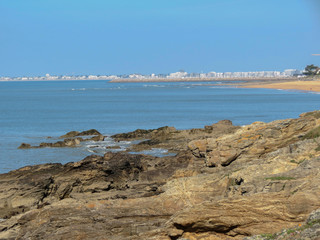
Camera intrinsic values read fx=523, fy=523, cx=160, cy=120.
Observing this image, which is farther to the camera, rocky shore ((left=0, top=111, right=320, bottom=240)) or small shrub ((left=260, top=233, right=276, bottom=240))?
rocky shore ((left=0, top=111, right=320, bottom=240))

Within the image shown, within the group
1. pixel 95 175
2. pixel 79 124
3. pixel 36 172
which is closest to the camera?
pixel 95 175

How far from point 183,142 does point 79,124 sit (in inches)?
1112

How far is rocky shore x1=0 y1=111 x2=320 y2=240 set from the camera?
1183cm

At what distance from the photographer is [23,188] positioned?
2130 cm

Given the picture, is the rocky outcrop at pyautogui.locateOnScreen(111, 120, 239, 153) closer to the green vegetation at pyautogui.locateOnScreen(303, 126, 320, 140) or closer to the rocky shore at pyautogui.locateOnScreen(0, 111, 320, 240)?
the rocky shore at pyautogui.locateOnScreen(0, 111, 320, 240)

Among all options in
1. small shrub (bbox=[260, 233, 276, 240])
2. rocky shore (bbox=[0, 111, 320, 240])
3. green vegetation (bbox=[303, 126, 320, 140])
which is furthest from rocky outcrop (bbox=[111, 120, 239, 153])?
small shrub (bbox=[260, 233, 276, 240])

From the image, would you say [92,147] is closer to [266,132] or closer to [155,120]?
[266,132]

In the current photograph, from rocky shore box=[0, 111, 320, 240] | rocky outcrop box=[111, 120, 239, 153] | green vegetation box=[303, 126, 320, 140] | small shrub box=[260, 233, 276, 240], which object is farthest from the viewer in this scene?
rocky outcrop box=[111, 120, 239, 153]

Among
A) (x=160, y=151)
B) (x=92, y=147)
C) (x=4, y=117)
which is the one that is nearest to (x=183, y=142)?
(x=160, y=151)

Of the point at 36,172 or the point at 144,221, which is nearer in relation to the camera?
the point at 144,221

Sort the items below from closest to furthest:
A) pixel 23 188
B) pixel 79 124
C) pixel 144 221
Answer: pixel 144 221 → pixel 23 188 → pixel 79 124

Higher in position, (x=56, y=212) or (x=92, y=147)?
(x=56, y=212)

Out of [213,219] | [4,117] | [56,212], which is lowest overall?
[4,117]

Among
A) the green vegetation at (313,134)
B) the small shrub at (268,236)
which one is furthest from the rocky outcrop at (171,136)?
the small shrub at (268,236)
